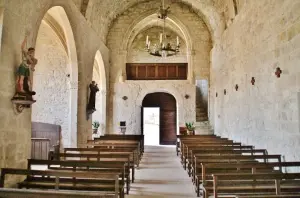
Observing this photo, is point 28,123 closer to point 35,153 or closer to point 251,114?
point 35,153

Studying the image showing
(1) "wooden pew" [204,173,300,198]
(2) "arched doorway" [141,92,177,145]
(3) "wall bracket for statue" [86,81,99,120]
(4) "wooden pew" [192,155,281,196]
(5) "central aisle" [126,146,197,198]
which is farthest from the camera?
(2) "arched doorway" [141,92,177,145]

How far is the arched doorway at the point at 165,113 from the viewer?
48.6 feet

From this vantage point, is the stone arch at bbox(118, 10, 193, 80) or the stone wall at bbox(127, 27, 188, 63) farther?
the stone wall at bbox(127, 27, 188, 63)

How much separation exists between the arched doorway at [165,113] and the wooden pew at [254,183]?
1084cm

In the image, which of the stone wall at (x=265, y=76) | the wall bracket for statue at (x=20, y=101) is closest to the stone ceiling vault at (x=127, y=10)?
the stone wall at (x=265, y=76)

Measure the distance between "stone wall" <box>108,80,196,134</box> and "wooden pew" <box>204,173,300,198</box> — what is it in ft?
30.2

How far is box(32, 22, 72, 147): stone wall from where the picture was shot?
9.36 m

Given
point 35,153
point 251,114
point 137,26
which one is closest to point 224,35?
point 251,114

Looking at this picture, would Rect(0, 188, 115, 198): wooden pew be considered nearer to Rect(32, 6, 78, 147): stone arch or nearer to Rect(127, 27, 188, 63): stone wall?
Rect(32, 6, 78, 147): stone arch

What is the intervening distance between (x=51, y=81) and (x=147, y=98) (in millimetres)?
6527

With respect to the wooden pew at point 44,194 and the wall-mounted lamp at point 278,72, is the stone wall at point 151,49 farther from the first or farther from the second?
the wooden pew at point 44,194

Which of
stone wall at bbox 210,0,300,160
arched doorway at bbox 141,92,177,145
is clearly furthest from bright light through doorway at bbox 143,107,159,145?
stone wall at bbox 210,0,300,160

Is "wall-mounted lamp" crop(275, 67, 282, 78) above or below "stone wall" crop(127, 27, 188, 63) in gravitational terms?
below

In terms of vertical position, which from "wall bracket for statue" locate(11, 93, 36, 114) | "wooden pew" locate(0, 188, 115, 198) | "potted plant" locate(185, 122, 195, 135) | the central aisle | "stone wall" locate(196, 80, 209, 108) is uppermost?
"stone wall" locate(196, 80, 209, 108)
